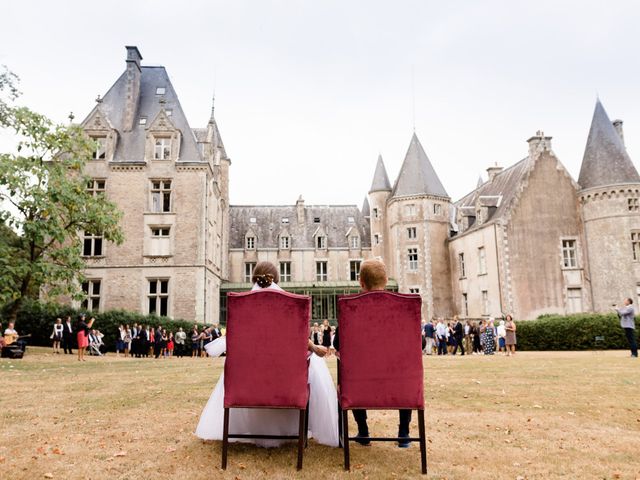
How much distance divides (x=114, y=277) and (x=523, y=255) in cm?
2523

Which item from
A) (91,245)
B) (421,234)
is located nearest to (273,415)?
(91,245)

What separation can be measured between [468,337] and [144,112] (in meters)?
23.2

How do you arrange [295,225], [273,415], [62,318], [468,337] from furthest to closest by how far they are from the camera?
[295,225], [468,337], [62,318], [273,415]

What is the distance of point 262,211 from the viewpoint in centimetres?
4866

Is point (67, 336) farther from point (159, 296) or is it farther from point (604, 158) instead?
point (604, 158)

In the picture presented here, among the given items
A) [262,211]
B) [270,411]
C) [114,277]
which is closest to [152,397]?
[270,411]

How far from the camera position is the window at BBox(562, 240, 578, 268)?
31.2m

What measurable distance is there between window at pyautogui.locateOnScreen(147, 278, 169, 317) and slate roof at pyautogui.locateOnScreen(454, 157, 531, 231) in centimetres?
2146

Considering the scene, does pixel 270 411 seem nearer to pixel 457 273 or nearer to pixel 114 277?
pixel 114 277

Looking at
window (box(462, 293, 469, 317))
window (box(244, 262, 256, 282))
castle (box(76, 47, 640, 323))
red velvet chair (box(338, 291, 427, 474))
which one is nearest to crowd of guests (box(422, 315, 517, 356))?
castle (box(76, 47, 640, 323))

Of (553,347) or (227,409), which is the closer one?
(227,409)

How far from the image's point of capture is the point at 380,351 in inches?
163

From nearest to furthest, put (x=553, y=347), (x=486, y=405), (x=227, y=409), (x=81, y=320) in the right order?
(x=227, y=409), (x=486, y=405), (x=81, y=320), (x=553, y=347)

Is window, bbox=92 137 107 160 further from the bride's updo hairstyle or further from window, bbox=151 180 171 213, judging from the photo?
the bride's updo hairstyle
